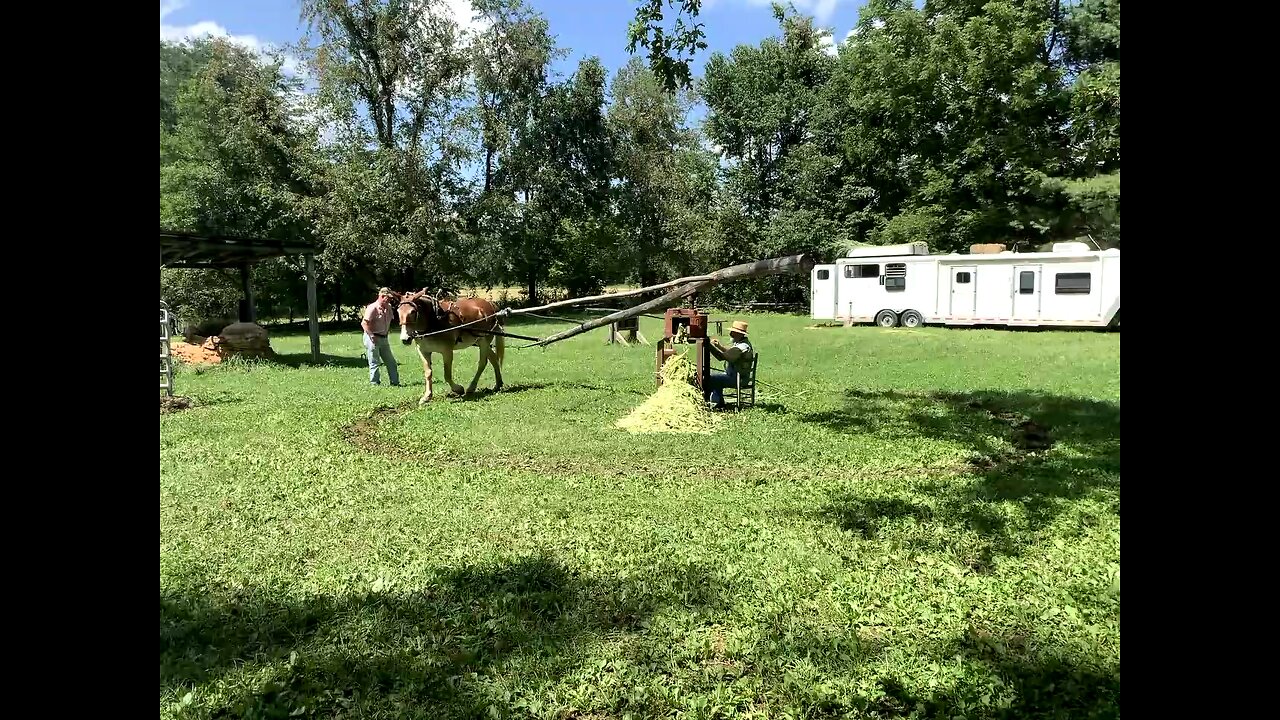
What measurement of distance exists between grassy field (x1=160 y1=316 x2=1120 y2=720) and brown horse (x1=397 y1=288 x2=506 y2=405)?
5.49ft

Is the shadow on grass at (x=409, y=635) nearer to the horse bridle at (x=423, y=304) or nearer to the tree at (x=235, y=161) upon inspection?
the horse bridle at (x=423, y=304)

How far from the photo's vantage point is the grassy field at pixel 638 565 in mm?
3469

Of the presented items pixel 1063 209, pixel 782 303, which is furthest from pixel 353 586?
pixel 782 303

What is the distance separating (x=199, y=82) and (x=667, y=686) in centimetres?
3702

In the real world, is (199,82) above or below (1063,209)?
above

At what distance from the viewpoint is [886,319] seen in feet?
82.4

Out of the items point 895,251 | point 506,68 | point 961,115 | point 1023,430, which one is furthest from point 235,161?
point 1023,430

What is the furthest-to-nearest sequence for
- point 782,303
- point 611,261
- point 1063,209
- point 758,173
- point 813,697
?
point 611,261 → point 758,173 → point 782,303 → point 1063,209 → point 813,697

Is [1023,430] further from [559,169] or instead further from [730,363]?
[559,169]

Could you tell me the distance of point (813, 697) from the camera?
3373 millimetres

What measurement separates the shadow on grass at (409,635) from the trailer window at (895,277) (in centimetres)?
2184

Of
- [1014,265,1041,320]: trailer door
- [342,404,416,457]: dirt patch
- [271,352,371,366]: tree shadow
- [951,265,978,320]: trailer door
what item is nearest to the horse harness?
[342,404,416,457]: dirt patch

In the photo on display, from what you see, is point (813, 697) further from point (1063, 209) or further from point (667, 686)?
point (1063, 209)

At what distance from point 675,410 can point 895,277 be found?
1762 cm
